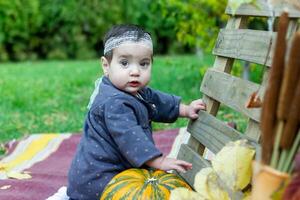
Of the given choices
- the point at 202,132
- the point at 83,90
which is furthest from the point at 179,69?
the point at 202,132

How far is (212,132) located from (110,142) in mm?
468

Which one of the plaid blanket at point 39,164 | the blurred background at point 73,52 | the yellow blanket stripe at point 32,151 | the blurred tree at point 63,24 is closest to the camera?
the plaid blanket at point 39,164

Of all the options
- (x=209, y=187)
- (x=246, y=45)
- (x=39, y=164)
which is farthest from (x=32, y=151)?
(x=209, y=187)

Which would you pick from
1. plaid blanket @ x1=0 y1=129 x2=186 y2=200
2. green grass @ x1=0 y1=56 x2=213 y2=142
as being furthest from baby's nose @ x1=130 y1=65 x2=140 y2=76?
green grass @ x1=0 y1=56 x2=213 y2=142

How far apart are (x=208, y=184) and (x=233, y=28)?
39.3 inches

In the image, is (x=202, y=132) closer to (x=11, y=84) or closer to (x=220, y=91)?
(x=220, y=91)

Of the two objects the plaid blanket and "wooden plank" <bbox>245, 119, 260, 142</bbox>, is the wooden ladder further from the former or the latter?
the plaid blanket

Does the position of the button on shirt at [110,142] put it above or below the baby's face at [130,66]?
below

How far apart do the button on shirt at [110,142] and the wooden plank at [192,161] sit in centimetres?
25

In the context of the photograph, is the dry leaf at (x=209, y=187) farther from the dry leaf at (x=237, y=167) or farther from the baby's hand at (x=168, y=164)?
the baby's hand at (x=168, y=164)

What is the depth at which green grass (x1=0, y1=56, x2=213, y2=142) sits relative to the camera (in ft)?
20.0

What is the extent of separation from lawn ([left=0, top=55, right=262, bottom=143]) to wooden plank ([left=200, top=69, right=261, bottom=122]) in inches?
85.5

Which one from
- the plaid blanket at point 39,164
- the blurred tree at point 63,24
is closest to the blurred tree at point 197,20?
the plaid blanket at point 39,164

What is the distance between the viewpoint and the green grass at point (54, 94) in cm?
608
